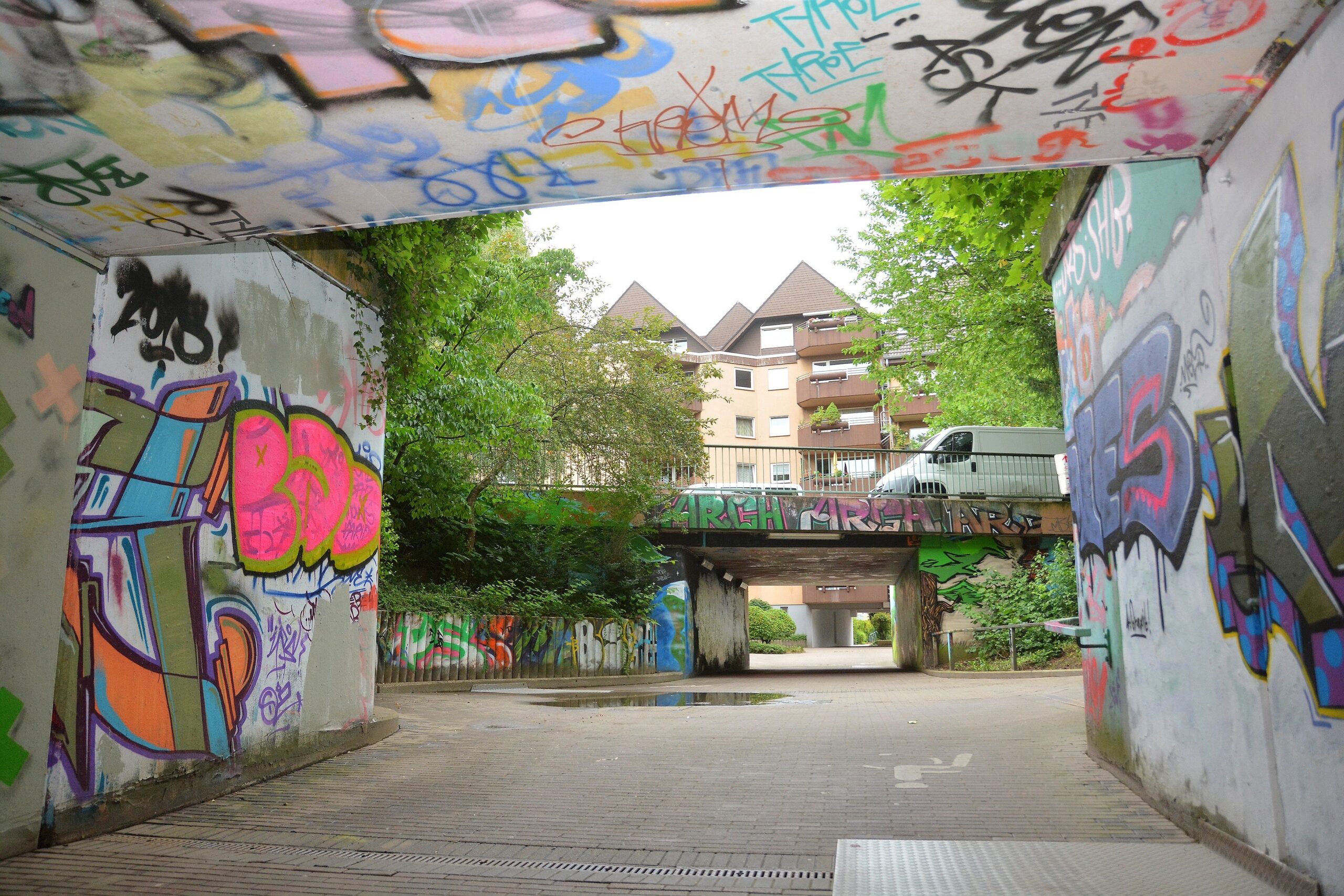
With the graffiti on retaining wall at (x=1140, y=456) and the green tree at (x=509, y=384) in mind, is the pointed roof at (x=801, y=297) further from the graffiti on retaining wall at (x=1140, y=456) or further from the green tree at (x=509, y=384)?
the graffiti on retaining wall at (x=1140, y=456)

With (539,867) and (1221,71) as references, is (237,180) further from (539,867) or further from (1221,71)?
(1221,71)

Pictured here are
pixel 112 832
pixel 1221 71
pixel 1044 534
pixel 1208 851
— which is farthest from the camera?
pixel 1044 534

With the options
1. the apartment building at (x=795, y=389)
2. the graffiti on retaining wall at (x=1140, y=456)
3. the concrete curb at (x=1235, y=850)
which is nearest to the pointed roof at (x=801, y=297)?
the apartment building at (x=795, y=389)

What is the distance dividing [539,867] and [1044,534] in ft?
62.6

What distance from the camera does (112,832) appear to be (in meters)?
4.68

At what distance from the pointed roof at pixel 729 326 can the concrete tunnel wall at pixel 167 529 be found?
42628 mm

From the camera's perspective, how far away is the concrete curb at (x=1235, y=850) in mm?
3205

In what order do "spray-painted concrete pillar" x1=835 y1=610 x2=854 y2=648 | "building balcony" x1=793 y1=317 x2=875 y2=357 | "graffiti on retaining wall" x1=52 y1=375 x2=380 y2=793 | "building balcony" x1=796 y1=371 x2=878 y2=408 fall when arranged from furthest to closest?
"spray-painted concrete pillar" x1=835 y1=610 x2=854 y2=648
"building balcony" x1=793 y1=317 x2=875 y2=357
"building balcony" x1=796 y1=371 x2=878 y2=408
"graffiti on retaining wall" x1=52 y1=375 x2=380 y2=793

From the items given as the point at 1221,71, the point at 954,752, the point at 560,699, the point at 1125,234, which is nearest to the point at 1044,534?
the point at 560,699

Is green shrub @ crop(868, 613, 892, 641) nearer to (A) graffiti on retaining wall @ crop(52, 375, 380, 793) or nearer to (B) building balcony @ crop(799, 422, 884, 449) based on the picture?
(B) building balcony @ crop(799, 422, 884, 449)

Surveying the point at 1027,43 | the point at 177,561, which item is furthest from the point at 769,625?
the point at 1027,43

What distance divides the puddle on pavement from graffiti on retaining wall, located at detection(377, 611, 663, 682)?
8.60 ft

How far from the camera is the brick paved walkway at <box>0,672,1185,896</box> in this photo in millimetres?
3951

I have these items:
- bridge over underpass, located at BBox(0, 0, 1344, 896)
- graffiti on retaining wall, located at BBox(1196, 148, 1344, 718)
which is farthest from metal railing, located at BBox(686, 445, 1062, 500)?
graffiti on retaining wall, located at BBox(1196, 148, 1344, 718)
